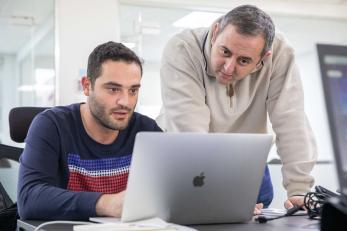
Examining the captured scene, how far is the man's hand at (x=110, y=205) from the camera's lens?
1081 millimetres

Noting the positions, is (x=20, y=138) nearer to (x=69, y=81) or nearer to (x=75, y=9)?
(x=69, y=81)

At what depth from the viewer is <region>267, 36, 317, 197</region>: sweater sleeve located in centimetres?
170

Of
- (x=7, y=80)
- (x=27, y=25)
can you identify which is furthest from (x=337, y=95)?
(x=7, y=80)

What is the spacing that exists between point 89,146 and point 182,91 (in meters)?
0.41

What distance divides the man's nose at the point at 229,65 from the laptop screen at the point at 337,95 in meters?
0.93

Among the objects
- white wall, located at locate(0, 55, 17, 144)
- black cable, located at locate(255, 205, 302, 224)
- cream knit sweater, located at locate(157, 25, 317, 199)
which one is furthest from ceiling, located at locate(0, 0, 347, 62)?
black cable, located at locate(255, 205, 302, 224)

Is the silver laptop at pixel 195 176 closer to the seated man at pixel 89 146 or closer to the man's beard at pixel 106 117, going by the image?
the seated man at pixel 89 146

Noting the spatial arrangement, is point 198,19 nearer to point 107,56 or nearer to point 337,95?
point 107,56

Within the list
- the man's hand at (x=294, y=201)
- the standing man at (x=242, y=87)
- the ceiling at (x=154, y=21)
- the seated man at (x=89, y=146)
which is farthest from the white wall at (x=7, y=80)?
the man's hand at (x=294, y=201)

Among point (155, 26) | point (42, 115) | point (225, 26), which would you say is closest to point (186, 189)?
point (42, 115)

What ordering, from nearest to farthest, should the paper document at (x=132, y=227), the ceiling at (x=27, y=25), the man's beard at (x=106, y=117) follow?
the paper document at (x=132, y=227) → the man's beard at (x=106, y=117) → the ceiling at (x=27, y=25)

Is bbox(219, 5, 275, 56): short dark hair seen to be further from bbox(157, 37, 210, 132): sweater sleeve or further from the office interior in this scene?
the office interior

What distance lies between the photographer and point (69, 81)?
12.9 ft

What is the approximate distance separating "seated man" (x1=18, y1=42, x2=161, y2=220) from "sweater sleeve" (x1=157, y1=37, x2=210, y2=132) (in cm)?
10
